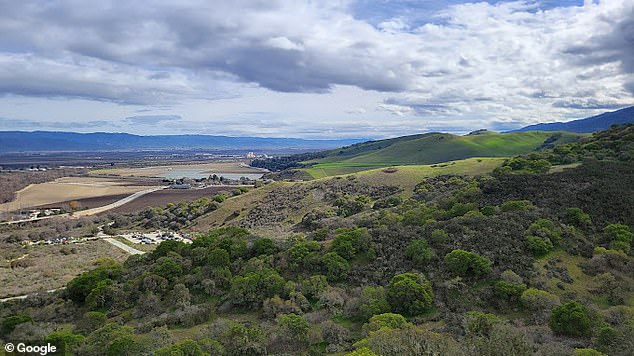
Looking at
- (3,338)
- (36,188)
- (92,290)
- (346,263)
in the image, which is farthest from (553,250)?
(36,188)

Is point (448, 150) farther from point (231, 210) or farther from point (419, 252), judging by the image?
point (419, 252)

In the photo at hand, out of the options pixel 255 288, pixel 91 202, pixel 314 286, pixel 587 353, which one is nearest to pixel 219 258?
pixel 255 288

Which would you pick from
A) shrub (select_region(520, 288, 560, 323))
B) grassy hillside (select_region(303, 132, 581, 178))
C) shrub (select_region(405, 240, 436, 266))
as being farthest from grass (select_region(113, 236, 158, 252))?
grassy hillside (select_region(303, 132, 581, 178))

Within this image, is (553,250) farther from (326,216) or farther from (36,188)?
(36,188)

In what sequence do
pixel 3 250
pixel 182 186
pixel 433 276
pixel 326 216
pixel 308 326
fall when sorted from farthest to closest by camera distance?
pixel 182 186 → pixel 326 216 → pixel 3 250 → pixel 433 276 → pixel 308 326

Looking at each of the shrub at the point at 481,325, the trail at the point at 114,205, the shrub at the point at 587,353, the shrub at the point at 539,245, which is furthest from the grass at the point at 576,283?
the trail at the point at 114,205
